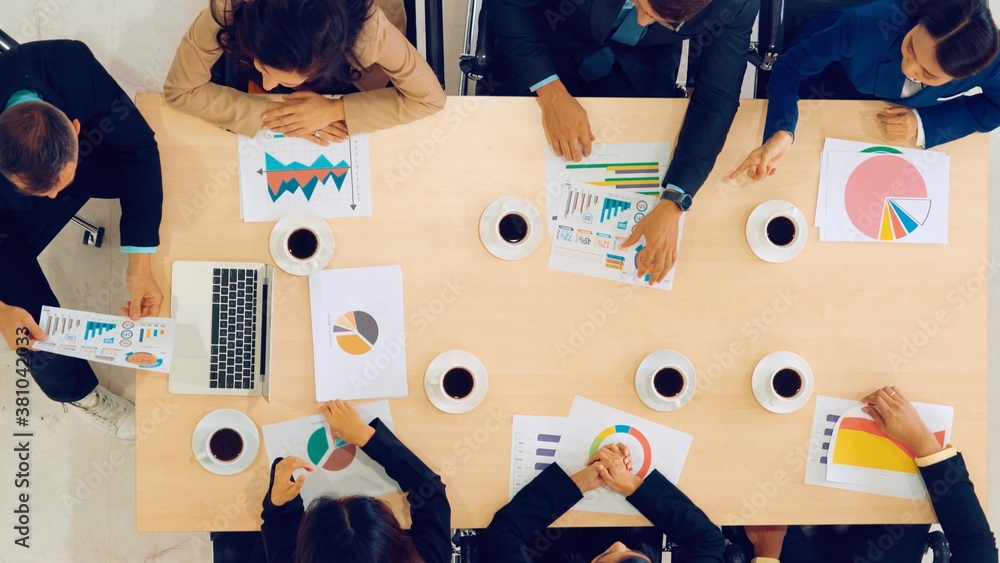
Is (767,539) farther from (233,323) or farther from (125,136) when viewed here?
(125,136)

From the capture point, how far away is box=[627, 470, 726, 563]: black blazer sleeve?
1.52 meters

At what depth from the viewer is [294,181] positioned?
60.5 inches

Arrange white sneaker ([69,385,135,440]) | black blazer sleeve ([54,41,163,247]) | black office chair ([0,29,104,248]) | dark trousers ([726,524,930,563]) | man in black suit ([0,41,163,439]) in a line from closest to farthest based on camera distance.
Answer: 1. man in black suit ([0,41,163,439])
2. black blazer sleeve ([54,41,163,247])
3. dark trousers ([726,524,930,563])
4. white sneaker ([69,385,135,440])
5. black office chair ([0,29,104,248])

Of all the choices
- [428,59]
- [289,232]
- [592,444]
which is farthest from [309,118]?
[592,444]

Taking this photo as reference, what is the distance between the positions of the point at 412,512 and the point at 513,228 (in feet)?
2.12

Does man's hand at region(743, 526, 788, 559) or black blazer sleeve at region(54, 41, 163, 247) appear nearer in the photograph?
black blazer sleeve at region(54, 41, 163, 247)

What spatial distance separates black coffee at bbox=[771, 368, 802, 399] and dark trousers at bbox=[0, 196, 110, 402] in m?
1.69

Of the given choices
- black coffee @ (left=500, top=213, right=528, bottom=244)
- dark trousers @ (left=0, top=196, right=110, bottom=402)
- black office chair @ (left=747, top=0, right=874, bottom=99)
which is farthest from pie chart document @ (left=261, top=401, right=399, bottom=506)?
black office chair @ (left=747, top=0, right=874, bottom=99)

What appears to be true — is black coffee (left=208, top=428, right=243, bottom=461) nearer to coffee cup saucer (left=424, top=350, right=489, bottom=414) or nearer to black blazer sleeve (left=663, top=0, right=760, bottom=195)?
coffee cup saucer (left=424, top=350, right=489, bottom=414)

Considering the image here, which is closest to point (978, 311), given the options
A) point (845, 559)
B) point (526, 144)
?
point (845, 559)

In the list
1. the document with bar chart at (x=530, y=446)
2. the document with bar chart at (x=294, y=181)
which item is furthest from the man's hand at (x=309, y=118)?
the document with bar chart at (x=530, y=446)

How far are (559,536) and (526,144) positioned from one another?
0.96 m

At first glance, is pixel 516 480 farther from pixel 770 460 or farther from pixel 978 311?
pixel 978 311

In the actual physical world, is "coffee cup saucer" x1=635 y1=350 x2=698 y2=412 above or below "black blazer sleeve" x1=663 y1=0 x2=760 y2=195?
below
